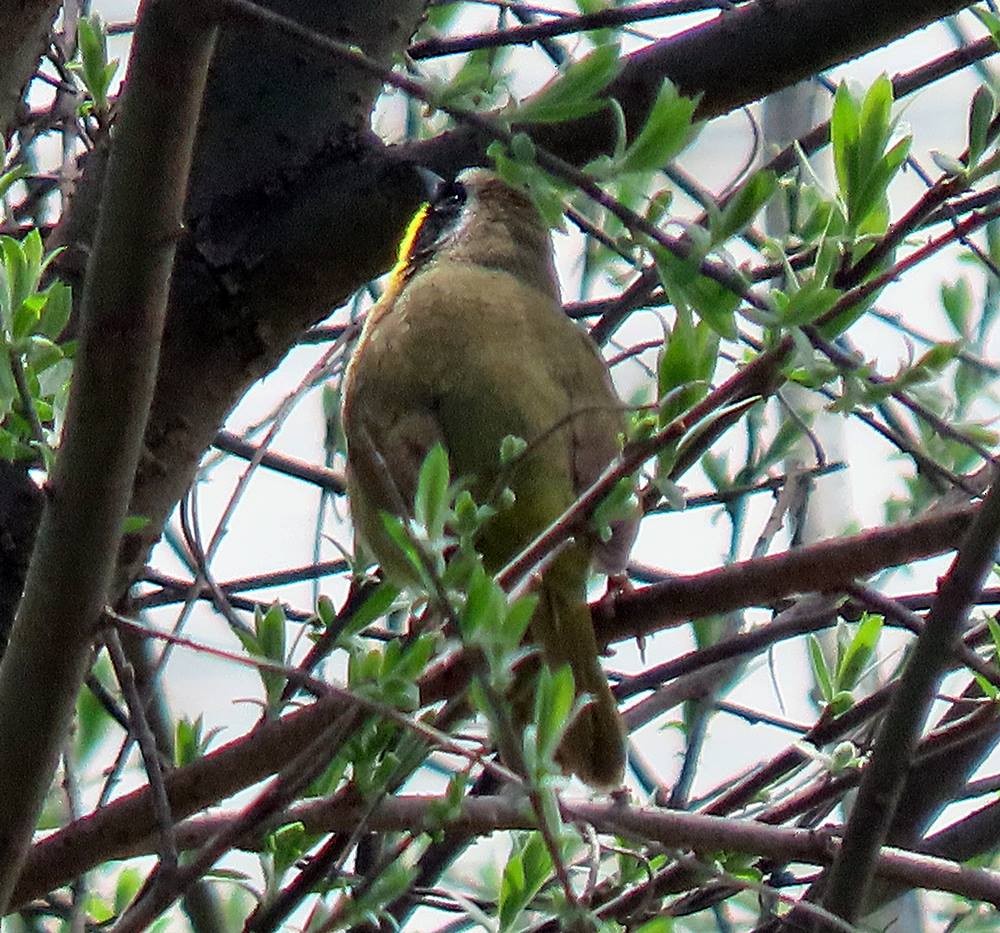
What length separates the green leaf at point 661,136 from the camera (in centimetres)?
135

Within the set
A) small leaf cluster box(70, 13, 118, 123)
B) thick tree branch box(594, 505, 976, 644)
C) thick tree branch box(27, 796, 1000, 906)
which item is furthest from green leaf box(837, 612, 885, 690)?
small leaf cluster box(70, 13, 118, 123)

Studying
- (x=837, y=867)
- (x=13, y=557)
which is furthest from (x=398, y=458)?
(x=837, y=867)

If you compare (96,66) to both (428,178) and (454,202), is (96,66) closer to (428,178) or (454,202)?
(428,178)

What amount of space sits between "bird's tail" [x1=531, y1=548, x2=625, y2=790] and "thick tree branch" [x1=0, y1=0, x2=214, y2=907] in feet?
2.61

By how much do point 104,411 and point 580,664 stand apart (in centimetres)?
99

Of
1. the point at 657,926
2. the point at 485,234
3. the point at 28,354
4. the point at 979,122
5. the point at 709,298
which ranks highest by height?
the point at 485,234

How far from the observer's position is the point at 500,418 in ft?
8.31

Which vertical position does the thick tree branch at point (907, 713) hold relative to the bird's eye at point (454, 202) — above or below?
below

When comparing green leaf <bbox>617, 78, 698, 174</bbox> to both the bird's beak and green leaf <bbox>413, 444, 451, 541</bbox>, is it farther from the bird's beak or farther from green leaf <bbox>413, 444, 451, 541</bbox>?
the bird's beak

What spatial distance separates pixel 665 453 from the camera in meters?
1.55

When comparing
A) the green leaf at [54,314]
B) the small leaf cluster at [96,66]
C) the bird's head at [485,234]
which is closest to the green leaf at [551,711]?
the green leaf at [54,314]

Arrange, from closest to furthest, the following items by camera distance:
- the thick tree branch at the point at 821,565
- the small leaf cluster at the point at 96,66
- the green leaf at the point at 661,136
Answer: the green leaf at the point at 661,136, the thick tree branch at the point at 821,565, the small leaf cluster at the point at 96,66

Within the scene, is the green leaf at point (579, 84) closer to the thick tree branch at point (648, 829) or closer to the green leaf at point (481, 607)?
the green leaf at point (481, 607)

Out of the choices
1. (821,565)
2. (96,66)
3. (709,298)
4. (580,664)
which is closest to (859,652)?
(580,664)
